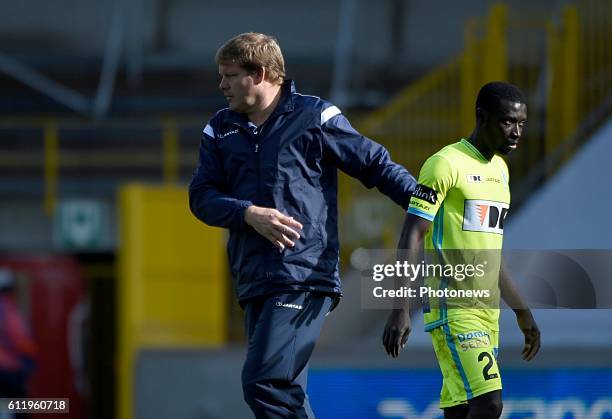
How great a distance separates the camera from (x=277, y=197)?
4.61 metres

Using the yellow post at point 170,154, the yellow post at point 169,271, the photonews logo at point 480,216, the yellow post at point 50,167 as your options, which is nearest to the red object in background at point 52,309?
the yellow post at point 50,167

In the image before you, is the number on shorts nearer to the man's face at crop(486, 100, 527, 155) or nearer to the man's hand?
the man's face at crop(486, 100, 527, 155)

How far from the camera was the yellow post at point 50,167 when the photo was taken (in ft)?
46.1

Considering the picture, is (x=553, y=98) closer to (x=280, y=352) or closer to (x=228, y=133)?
A: (x=228, y=133)

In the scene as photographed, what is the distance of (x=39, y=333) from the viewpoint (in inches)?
550

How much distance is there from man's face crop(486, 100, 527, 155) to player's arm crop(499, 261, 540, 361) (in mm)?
447

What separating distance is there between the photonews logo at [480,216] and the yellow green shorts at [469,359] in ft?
1.09

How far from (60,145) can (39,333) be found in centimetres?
242

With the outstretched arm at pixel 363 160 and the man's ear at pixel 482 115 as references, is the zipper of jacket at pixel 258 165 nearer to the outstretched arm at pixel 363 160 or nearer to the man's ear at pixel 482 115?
the outstretched arm at pixel 363 160

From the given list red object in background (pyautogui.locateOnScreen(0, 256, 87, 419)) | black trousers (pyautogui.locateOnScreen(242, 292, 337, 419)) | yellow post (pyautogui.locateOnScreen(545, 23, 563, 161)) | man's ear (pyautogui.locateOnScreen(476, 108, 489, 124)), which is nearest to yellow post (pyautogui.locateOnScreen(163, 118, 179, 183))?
red object in background (pyautogui.locateOnScreen(0, 256, 87, 419))

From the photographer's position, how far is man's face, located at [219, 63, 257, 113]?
15.3 ft

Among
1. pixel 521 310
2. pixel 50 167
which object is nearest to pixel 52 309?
pixel 50 167

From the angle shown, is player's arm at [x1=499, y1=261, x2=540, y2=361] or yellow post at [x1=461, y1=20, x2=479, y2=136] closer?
player's arm at [x1=499, y1=261, x2=540, y2=361]

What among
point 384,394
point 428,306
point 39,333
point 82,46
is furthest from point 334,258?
point 82,46
